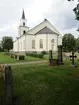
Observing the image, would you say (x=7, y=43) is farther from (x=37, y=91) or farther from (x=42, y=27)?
(x=37, y=91)

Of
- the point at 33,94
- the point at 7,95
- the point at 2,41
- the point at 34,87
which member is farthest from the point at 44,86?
the point at 2,41

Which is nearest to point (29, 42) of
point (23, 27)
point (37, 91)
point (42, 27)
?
point (42, 27)

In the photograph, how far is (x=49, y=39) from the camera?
52.4 metres

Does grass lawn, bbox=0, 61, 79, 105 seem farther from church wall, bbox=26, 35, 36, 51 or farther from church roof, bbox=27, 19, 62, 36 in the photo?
church roof, bbox=27, 19, 62, 36

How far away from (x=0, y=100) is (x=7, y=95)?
2.04 ft

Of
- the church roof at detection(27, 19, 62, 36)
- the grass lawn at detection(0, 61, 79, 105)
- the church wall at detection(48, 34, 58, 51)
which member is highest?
the church roof at detection(27, 19, 62, 36)

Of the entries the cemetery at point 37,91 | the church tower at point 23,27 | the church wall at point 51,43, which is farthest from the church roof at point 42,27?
the cemetery at point 37,91

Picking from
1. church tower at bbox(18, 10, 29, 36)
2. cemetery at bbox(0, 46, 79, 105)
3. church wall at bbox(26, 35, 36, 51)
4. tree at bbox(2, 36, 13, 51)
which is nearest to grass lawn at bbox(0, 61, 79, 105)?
cemetery at bbox(0, 46, 79, 105)

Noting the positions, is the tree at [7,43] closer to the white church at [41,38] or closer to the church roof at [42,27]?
the white church at [41,38]

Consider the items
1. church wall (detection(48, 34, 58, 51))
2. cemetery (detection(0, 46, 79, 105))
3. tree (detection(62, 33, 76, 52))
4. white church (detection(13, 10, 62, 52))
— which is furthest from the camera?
tree (detection(62, 33, 76, 52))

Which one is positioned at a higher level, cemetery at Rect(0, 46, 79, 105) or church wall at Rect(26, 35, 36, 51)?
church wall at Rect(26, 35, 36, 51)

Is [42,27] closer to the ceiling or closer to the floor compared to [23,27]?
closer to the floor

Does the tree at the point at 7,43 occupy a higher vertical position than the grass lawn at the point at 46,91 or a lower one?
higher

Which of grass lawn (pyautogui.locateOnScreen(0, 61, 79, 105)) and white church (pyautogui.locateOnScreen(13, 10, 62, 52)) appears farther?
white church (pyautogui.locateOnScreen(13, 10, 62, 52))
